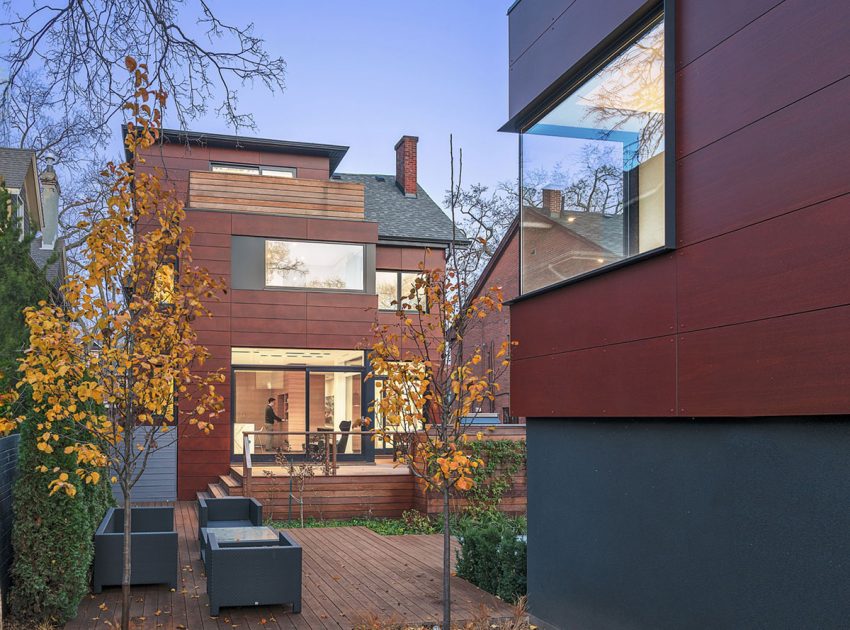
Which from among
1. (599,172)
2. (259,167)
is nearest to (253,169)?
(259,167)

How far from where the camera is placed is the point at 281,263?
62.5ft

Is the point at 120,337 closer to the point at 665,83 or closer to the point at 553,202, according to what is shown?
the point at 553,202

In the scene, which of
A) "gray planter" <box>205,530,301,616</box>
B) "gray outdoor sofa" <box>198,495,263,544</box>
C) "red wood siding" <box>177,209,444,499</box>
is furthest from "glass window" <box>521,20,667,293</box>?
"red wood siding" <box>177,209,444,499</box>

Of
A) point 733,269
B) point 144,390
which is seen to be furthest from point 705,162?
point 144,390

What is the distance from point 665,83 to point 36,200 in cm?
1881

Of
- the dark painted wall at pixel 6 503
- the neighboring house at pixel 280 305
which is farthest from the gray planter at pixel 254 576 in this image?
the neighboring house at pixel 280 305

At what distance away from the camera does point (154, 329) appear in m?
7.06

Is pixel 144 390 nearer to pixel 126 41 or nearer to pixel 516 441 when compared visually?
pixel 126 41

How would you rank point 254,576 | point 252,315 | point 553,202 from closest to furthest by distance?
1. point 553,202
2. point 254,576
3. point 252,315

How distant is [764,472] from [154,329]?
482cm

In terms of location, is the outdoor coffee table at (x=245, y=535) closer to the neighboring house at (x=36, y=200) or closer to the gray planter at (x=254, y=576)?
the gray planter at (x=254, y=576)

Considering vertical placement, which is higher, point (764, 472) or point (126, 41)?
point (126, 41)

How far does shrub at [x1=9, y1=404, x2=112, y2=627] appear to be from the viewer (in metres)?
7.13

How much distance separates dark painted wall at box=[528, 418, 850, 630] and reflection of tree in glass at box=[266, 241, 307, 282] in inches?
Result: 486
